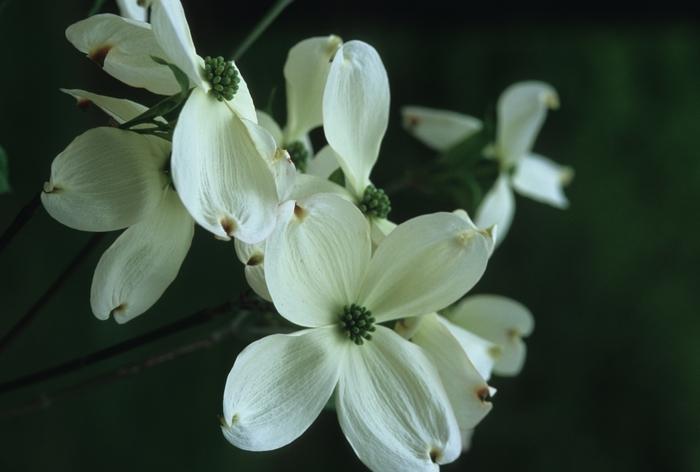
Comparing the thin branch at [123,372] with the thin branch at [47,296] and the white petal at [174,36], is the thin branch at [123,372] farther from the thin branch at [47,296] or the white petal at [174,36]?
the white petal at [174,36]

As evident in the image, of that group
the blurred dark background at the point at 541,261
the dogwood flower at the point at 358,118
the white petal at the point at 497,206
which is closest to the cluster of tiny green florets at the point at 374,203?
the dogwood flower at the point at 358,118

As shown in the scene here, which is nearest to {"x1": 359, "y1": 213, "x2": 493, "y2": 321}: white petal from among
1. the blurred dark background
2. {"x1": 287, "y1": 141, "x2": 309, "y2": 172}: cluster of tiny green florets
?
{"x1": 287, "y1": 141, "x2": 309, "y2": 172}: cluster of tiny green florets

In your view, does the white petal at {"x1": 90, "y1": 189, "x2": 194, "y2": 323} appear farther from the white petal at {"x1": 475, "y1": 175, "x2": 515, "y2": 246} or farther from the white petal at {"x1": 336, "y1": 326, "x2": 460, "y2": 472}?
the white petal at {"x1": 475, "y1": 175, "x2": 515, "y2": 246}

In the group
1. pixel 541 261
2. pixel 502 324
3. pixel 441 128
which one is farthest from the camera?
pixel 541 261

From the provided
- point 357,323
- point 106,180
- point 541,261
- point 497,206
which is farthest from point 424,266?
point 541,261

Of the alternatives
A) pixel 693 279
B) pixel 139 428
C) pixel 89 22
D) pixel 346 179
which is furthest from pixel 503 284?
pixel 89 22

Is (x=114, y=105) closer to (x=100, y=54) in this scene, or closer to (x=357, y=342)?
(x=100, y=54)

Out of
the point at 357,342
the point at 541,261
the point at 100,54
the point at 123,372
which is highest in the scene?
the point at 100,54

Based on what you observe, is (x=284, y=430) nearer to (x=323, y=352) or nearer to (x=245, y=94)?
(x=323, y=352)
